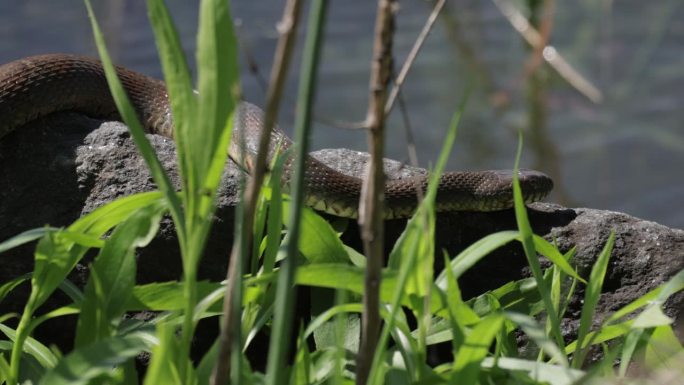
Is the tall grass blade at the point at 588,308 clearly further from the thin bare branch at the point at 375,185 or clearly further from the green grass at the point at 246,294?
the thin bare branch at the point at 375,185

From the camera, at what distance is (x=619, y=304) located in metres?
3.55

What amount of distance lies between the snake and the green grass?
3.46 feet

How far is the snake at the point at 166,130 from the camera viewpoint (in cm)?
398

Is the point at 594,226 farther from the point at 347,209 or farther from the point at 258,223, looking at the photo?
the point at 258,223

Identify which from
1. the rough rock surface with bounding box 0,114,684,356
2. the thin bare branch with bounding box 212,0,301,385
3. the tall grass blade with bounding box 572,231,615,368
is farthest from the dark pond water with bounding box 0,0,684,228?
the thin bare branch with bounding box 212,0,301,385

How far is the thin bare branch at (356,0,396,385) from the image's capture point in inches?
72.4

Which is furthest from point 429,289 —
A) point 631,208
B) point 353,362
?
point 631,208

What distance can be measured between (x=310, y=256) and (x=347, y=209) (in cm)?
110

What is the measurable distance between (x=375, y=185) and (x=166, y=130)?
267cm

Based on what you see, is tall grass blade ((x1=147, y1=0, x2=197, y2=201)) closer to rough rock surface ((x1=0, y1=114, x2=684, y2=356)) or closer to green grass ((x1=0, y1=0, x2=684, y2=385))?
green grass ((x1=0, y1=0, x2=684, y2=385))

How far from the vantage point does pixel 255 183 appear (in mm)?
1927

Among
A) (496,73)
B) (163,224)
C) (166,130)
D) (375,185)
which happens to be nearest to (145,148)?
(375,185)

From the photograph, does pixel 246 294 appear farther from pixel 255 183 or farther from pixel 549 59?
pixel 549 59

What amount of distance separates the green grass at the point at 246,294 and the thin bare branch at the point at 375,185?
6 centimetres
